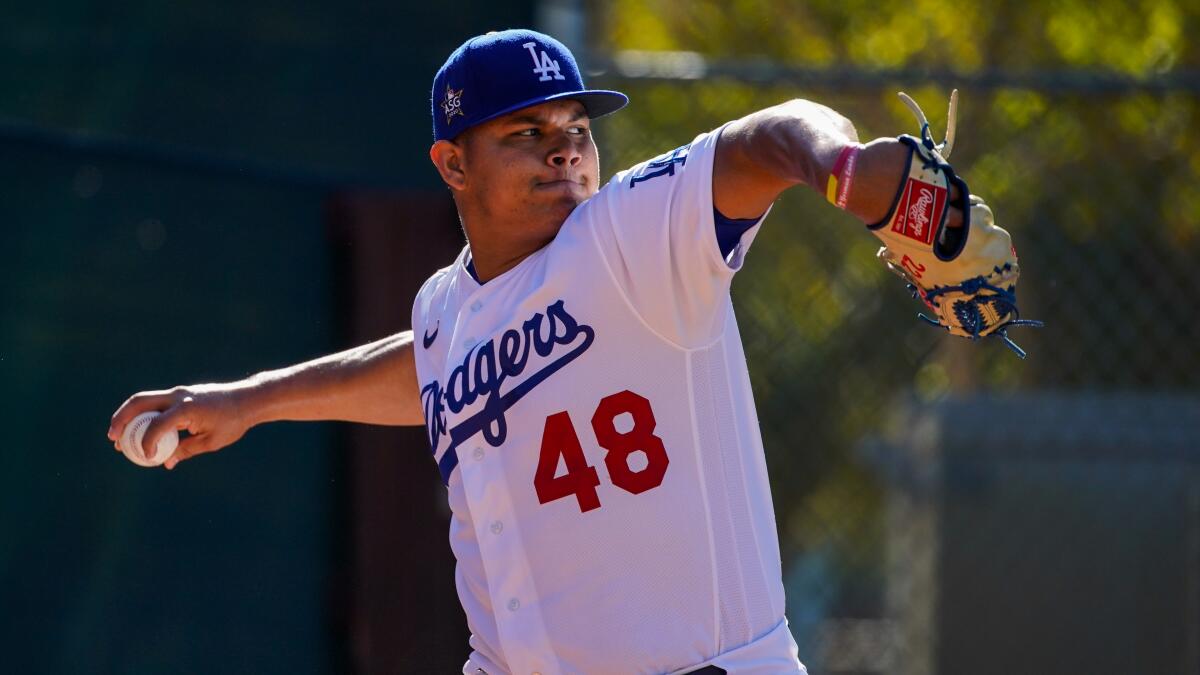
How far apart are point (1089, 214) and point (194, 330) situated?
3769 millimetres

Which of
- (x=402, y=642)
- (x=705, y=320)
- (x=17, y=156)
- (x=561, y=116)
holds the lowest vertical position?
(x=402, y=642)

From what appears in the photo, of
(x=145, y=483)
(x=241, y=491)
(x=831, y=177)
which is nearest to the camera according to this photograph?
(x=831, y=177)

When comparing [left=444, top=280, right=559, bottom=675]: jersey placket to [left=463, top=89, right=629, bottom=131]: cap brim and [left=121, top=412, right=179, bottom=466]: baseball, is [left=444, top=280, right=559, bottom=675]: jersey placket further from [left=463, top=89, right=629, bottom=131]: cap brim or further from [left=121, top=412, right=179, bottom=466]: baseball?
[left=121, top=412, right=179, bottom=466]: baseball

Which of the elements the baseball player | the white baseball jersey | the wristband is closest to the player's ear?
the baseball player

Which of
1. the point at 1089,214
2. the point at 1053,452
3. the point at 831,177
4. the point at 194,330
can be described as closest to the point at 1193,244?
the point at 1089,214

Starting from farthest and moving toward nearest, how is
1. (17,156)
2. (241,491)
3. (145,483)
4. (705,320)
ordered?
1. (241,491)
2. (145,483)
3. (17,156)
4. (705,320)

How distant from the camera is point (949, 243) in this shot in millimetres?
2279

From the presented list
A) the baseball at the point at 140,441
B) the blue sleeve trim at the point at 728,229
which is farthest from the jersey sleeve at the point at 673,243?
the baseball at the point at 140,441

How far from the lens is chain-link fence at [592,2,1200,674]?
17.1 ft

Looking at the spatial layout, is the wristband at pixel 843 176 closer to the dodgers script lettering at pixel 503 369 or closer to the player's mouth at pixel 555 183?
the dodgers script lettering at pixel 503 369

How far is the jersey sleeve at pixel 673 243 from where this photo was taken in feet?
8.94

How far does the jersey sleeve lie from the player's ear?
50 cm

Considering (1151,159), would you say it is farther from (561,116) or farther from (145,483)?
(145,483)

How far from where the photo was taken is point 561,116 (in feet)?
10.5
